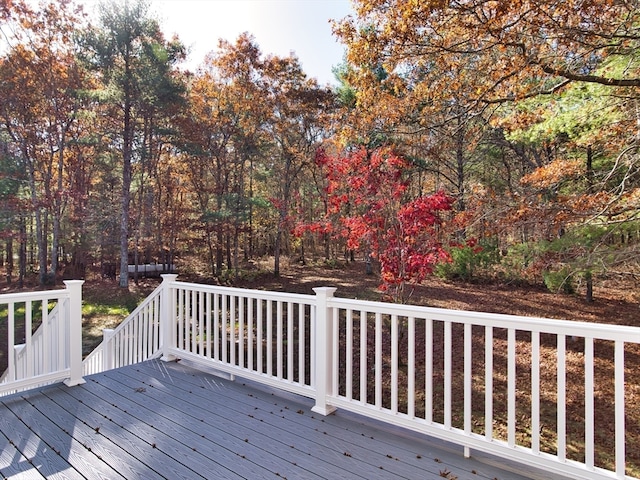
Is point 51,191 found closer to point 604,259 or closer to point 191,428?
point 191,428

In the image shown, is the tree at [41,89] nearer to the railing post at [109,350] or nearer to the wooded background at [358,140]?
the wooded background at [358,140]

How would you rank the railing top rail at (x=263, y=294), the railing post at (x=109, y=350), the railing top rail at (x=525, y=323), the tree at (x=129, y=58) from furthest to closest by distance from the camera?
the tree at (x=129, y=58), the railing post at (x=109, y=350), the railing top rail at (x=263, y=294), the railing top rail at (x=525, y=323)

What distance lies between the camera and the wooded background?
423 centimetres

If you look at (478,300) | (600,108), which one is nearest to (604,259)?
(600,108)

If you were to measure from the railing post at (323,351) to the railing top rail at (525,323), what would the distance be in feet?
0.83

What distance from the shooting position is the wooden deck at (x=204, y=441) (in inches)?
80.4

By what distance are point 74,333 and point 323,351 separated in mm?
2269

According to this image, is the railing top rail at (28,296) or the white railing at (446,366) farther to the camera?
the railing top rail at (28,296)

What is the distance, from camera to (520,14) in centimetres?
373

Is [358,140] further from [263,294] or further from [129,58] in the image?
[129,58]

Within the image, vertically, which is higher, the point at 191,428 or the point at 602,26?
the point at 602,26

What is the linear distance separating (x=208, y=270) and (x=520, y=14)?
518 inches

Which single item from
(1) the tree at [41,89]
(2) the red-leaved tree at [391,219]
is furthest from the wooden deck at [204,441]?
(1) the tree at [41,89]

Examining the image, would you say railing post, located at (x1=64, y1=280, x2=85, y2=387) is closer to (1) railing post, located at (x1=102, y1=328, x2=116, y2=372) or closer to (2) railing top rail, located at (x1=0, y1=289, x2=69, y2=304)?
(2) railing top rail, located at (x1=0, y1=289, x2=69, y2=304)
